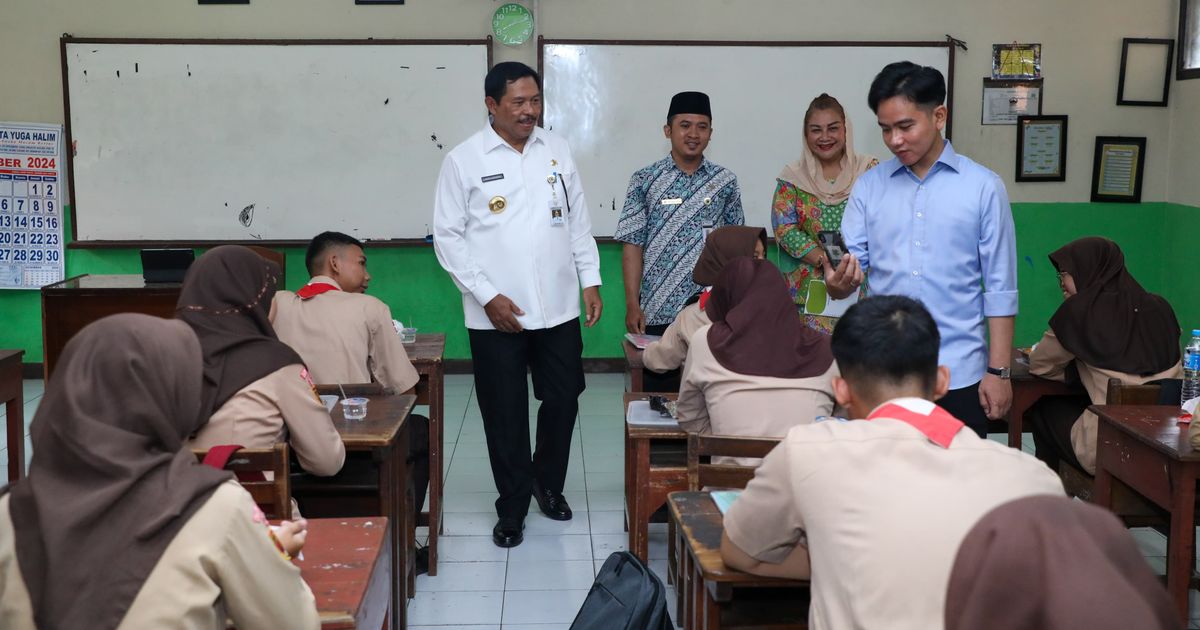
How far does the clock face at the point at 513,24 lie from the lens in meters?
6.22

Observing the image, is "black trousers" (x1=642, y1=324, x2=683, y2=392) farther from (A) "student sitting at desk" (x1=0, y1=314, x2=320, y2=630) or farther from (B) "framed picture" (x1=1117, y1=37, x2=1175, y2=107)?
(B) "framed picture" (x1=1117, y1=37, x2=1175, y2=107)

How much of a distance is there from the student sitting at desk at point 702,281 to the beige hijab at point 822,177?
82cm

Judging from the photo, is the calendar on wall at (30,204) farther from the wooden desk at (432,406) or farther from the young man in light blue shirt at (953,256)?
the young man in light blue shirt at (953,256)

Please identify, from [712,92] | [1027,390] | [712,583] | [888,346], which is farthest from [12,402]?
[712,92]

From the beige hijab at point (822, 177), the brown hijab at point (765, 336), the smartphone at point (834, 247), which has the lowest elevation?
the brown hijab at point (765, 336)

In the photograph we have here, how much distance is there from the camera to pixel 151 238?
630cm

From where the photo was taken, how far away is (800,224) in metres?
4.29

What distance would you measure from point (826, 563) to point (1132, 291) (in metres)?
2.56

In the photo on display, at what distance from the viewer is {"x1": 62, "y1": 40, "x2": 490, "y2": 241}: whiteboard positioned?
6.16 meters

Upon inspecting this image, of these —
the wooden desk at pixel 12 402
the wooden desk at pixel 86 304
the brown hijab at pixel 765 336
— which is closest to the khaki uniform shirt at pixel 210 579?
the brown hijab at pixel 765 336

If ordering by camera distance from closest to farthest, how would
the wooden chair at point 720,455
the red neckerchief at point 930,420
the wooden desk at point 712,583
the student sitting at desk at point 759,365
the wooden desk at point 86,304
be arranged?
1. the red neckerchief at point 930,420
2. the wooden desk at point 712,583
3. the wooden chair at point 720,455
4. the student sitting at desk at point 759,365
5. the wooden desk at point 86,304

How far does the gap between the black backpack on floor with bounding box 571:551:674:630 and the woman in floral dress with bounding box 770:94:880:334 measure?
1868 mm

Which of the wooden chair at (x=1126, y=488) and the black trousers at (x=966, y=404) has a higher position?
the black trousers at (x=966, y=404)

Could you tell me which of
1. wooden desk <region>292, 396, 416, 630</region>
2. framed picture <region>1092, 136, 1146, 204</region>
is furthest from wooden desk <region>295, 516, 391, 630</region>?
framed picture <region>1092, 136, 1146, 204</region>
